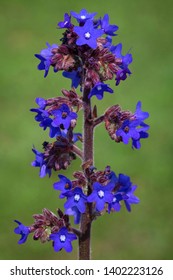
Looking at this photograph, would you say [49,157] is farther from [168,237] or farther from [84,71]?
[168,237]

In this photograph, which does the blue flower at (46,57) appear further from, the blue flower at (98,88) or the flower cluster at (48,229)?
the flower cluster at (48,229)

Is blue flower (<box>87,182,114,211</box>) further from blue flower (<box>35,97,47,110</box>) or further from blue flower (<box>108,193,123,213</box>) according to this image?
blue flower (<box>35,97,47,110</box>)

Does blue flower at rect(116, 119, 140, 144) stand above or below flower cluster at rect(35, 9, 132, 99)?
below

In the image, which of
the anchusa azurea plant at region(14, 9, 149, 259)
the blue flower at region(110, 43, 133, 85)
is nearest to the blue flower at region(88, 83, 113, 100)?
the anchusa azurea plant at region(14, 9, 149, 259)

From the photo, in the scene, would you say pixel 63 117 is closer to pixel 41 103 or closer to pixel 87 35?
pixel 41 103

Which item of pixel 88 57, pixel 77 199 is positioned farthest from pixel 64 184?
pixel 88 57

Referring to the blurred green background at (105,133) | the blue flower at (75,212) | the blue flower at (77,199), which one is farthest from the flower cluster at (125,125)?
the blurred green background at (105,133)

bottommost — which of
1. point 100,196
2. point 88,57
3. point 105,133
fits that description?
point 100,196
